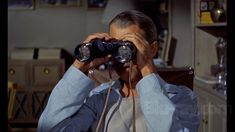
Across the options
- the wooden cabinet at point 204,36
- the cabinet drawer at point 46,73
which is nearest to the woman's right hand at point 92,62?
the wooden cabinet at point 204,36

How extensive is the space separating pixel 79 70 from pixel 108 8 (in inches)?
90.1

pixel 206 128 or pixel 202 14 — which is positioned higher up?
pixel 202 14

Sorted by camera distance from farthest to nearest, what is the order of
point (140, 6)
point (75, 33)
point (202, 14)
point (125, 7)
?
point (75, 33) < point (140, 6) < point (125, 7) < point (202, 14)

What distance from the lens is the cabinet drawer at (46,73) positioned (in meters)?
3.52

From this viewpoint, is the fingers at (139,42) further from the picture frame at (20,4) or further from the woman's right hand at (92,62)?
the picture frame at (20,4)

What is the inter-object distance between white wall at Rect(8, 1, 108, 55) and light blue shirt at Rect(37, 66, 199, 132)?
9.65 feet

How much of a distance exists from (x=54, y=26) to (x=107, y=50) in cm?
312

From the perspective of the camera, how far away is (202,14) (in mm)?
2648

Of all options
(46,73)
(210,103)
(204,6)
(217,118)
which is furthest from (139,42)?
→ (46,73)

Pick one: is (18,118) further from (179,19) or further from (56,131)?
(56,131)

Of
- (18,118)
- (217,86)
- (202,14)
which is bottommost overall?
(18,118)

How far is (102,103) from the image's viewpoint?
0.96 meters
